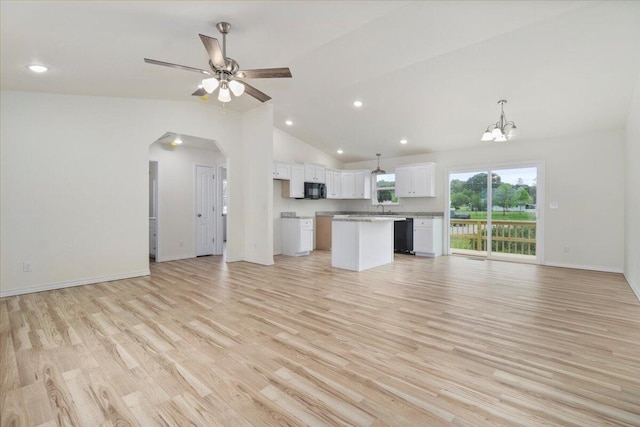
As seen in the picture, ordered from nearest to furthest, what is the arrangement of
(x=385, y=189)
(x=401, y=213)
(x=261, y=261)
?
(x=261, y=261) < (x=401, y=213) < (x=385, y=189)

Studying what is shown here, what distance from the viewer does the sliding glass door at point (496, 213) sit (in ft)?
20.7

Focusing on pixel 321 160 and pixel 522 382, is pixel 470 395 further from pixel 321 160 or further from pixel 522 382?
pixel 321 160

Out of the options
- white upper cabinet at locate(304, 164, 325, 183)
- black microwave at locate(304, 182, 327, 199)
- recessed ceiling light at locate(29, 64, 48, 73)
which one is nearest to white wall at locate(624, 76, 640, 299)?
black microwave at locate(304, 182, 327, 199)

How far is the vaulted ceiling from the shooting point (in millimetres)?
2799

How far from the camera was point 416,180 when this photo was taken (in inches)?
299

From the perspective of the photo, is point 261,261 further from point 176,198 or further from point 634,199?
point 634,199

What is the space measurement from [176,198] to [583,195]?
8.14 meters

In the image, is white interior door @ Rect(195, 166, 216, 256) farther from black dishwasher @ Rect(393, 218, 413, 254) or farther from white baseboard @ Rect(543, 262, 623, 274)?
white baseboard @ Rect(543, 262, 623, 274)

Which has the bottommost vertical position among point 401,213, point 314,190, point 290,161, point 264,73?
point 401,213

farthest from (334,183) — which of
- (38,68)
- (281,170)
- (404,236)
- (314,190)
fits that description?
(38,68)

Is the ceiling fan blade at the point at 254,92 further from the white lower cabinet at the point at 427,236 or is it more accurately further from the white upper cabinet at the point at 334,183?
the white lower cabinet at the point at 427,236

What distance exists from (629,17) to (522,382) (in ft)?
11.8

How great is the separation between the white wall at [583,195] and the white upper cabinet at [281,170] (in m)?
4.77

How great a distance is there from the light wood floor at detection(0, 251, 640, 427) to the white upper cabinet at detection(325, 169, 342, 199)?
170 inches
